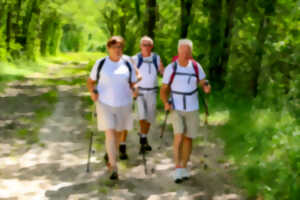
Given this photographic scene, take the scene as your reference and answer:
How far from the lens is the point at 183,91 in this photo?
670cm

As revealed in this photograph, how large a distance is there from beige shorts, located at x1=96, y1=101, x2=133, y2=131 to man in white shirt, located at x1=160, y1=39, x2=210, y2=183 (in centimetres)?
66

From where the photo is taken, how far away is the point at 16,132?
10312mm

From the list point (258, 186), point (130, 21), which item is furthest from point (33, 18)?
point (258, 186)

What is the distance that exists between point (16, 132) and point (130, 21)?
97.6 feet

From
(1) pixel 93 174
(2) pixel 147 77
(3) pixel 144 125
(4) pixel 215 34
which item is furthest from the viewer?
(4) pixel 215 34

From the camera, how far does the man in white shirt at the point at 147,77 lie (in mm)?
8250

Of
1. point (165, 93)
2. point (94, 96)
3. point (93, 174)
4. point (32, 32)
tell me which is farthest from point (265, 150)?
point (32, 32)

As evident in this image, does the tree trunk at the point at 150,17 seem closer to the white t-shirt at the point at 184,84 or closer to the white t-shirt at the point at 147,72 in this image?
the white t-shirt at the point at 147,72

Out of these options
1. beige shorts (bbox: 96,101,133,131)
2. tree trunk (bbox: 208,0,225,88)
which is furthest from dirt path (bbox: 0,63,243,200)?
tree trunk (bbox: 208,0,225,88)

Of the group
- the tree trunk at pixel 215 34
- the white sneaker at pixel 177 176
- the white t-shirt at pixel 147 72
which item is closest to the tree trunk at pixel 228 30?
the tree trunk at pixel 215 34

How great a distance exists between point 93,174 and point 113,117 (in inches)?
43.2

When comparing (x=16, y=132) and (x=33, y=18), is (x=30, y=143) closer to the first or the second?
(x=16, y=132)

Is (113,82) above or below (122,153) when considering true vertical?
above

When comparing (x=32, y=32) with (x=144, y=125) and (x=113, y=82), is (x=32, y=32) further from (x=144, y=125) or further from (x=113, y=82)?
(x=113, y=82)
